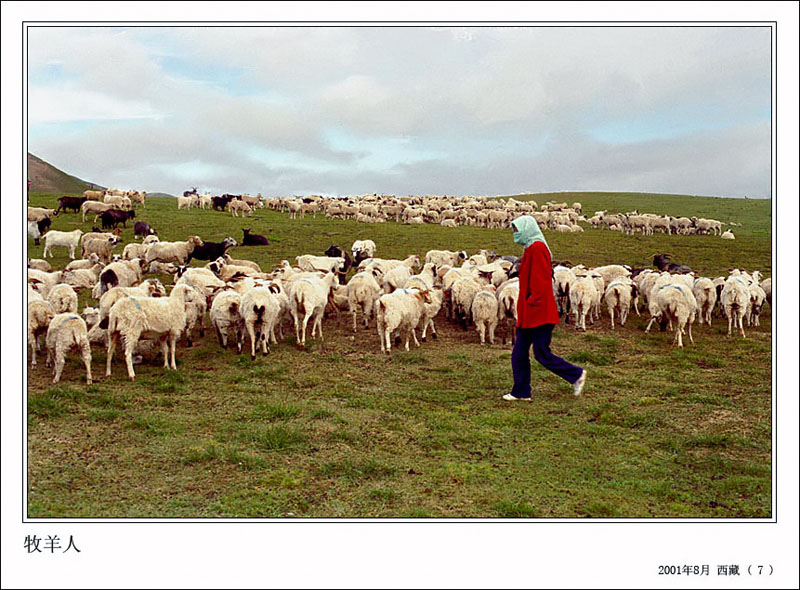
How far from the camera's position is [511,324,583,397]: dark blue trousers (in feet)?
26.8

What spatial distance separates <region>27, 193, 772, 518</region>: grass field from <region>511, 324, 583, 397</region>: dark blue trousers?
0.37 meters

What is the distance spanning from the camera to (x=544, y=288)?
8031 mm

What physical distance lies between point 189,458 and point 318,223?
28.8 metres

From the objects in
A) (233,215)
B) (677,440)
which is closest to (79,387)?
(677,440)

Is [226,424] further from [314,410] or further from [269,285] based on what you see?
[269,285]

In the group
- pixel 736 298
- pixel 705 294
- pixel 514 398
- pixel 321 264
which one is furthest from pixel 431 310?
pixel 736 298

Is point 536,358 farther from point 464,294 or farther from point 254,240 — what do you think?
point 254,240

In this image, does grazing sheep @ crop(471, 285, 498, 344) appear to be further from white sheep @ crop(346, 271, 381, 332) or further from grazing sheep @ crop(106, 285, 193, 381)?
grazing sheep @ crop(106, 285, 193, 381)

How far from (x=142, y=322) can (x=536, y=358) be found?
6.31 metres

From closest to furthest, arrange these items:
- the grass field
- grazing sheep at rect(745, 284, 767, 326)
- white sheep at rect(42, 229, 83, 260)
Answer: the grass field → grazing sheep at rect(745, 284, 767, 326) → white sheep at rect(42, 229, 83, 260)

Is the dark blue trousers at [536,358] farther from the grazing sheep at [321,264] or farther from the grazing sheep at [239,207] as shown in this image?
the grazing sheep at [239,207]

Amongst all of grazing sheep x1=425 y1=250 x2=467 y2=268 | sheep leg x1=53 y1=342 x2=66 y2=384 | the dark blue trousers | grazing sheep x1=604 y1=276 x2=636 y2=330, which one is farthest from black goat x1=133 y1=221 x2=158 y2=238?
the dark blue trousers

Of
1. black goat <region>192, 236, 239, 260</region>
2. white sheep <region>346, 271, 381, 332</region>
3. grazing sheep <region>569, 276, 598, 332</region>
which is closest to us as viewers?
white sheep <region>346, 271, 381, 332</region>

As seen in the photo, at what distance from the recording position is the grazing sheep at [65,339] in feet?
28.5
